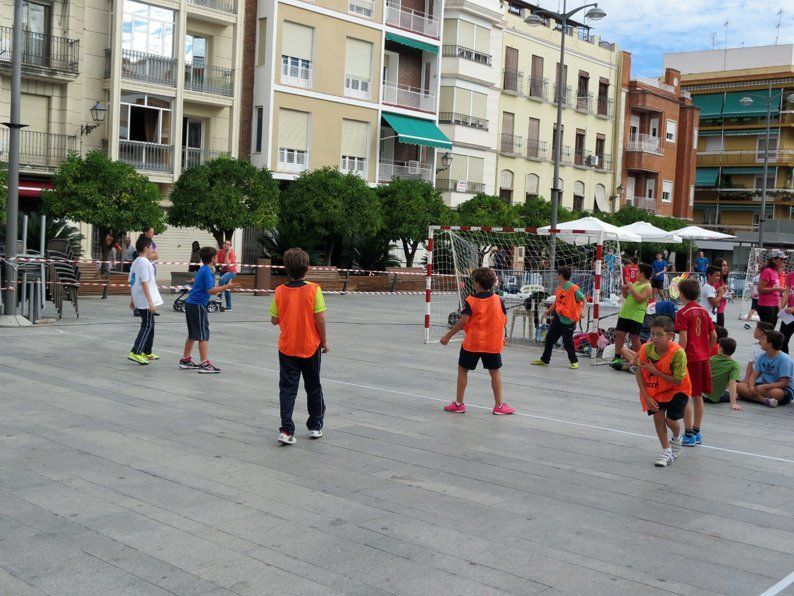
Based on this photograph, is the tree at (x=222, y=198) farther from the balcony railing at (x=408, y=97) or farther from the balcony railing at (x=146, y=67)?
the balcony railing at (x=408, y=97)

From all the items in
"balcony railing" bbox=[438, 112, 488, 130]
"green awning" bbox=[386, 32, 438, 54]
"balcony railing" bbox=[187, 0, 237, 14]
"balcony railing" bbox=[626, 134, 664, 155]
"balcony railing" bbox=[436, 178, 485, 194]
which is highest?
"green awning" bbox=[386, 32, 438, 54]

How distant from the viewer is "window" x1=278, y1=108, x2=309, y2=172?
117 ft

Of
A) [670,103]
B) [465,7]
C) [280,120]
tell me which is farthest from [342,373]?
[670,103]

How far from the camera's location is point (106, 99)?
31.2m

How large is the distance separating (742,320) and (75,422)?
22401 millimetres

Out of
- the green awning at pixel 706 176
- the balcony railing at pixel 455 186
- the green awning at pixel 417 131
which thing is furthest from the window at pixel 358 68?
the green awning at pixel 706 176

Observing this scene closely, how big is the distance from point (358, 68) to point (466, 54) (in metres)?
7.72

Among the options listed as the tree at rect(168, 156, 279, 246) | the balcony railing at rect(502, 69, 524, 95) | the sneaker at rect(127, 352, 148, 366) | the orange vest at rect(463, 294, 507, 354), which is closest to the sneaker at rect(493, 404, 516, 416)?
the orange vest at rect(463, 294, 507, 354)

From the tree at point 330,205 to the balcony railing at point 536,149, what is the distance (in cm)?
1925

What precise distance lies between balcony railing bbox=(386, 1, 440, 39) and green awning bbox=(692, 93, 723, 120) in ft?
117

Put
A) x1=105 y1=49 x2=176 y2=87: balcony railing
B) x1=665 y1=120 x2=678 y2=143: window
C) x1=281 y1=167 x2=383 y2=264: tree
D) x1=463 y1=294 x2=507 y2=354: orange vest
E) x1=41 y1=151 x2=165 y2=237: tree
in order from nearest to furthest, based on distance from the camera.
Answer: x1=463 y1=294 x2=507 y2=354: orange vest, x1=41 y1=151 x2=165 y2=237: tree, x1=281 y1=167 x2=383 y2=264: tree, x1=105 y1=49 x2=176 y2=87: balcony railing, x1=665 y1=120 x2=678 y2=143: window

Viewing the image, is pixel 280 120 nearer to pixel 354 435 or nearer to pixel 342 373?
pixel 342 373

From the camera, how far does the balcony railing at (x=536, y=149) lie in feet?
159

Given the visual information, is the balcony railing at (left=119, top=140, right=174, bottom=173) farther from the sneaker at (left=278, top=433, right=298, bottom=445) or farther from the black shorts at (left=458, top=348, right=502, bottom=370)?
the sneaker at (left=278, top=433, right=298, bottom=445)
